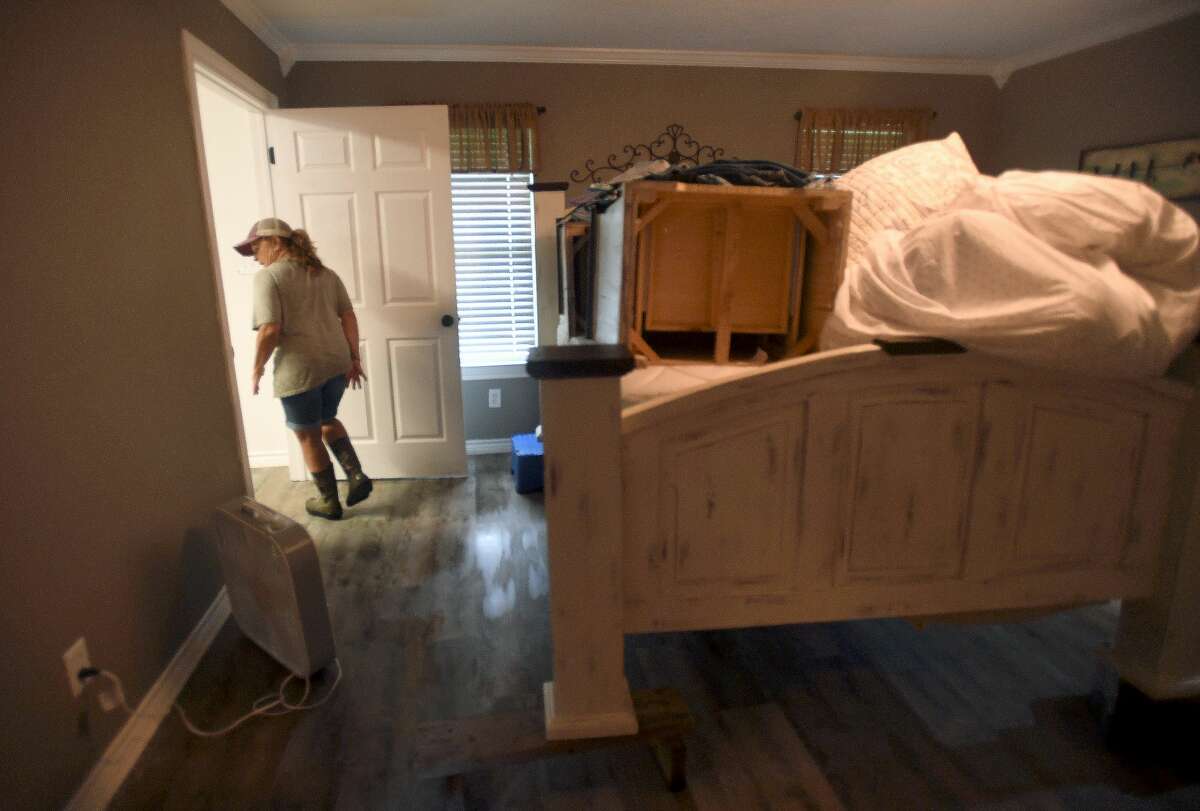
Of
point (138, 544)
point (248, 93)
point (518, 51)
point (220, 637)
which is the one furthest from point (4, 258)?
point (518, 51)

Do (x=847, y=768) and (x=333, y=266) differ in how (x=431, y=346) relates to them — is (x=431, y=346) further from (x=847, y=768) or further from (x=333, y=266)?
(x=847, y=768)

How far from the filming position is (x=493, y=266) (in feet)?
13.4

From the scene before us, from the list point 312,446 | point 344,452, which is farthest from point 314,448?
point 344,452

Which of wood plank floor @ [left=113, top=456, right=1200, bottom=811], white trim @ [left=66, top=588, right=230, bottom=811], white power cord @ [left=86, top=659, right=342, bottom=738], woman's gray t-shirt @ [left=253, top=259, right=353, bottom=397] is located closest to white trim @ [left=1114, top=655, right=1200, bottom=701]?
wood plank floor @ [left=113, top=456, right=1200, bottom=811]

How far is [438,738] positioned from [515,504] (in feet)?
6.31

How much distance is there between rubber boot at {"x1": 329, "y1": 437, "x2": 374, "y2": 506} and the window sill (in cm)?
99

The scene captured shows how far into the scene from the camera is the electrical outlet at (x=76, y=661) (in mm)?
1485

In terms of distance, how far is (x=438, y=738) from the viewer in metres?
1.47

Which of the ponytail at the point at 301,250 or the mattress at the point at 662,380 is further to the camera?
the ponytail at the point at 301,250

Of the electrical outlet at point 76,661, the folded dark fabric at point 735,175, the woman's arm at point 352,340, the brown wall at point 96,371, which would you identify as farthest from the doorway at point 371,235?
the folded dark fabric at point 735,175

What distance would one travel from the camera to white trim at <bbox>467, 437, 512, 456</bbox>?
4191 mm

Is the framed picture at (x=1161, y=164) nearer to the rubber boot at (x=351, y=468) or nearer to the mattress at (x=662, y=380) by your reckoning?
the mattress at (x=662, y=380)

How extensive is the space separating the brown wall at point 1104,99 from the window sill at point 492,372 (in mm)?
3549

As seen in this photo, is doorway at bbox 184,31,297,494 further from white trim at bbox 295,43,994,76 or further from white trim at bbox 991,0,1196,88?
white trim at bbox 991,0,1196,88
